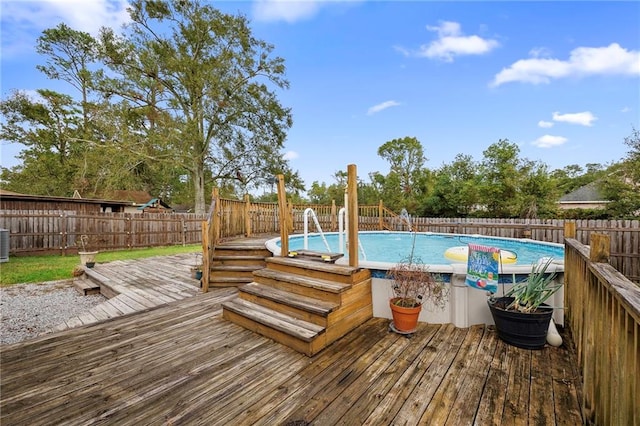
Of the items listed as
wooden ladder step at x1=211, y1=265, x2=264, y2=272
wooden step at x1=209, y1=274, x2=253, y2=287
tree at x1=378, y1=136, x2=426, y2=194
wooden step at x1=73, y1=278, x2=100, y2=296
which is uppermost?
tree at x1=378, y1=136, x2=426, y2=194

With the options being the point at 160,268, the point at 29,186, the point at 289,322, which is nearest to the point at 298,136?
the point at 160,268

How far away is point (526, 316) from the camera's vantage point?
2.44 m

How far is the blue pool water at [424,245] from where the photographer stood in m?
5.85

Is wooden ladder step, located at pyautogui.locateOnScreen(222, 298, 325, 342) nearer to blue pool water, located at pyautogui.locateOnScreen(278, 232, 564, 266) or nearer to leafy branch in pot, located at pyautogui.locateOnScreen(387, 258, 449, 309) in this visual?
leafy branch in pot, located at pyautogui.locateOnScreen(387, 258, 449, 309)

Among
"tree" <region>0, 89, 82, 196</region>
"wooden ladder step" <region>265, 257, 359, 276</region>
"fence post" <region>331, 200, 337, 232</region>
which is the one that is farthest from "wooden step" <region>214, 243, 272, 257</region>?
"tree" <region>0, 89, 82, 196</region>

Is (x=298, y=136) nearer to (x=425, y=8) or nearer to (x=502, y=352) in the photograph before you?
(x=425, y=8)

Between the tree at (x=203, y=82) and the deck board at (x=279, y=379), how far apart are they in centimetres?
1250

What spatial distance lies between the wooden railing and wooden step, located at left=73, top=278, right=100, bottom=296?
24.3 ft

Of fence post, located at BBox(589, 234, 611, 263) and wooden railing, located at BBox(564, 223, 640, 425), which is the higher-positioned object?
fence post, located at BBox(589, 234, 611, 263)

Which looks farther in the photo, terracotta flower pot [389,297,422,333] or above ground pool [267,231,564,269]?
above ground pool [267,231,564,269]

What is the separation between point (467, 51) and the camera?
9820mm

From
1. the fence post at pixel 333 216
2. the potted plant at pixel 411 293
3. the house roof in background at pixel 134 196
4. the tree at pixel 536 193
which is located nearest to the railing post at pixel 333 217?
the fence post at pixel 333 216

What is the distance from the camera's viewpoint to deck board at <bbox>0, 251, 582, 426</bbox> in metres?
1.70

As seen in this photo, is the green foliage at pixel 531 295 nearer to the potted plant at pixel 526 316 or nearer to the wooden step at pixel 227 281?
the potted plant at pixel 526 316
